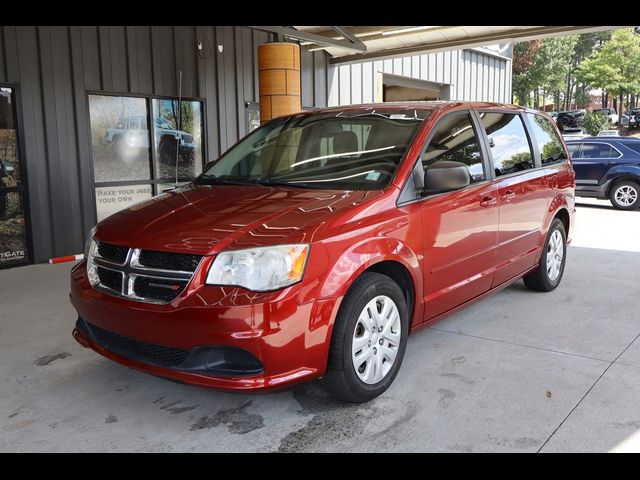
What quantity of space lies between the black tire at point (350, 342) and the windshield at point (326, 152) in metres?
0.61

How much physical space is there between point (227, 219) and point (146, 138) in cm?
552

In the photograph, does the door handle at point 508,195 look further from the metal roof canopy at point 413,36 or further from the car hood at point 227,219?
the metal roof canopy at point 413,36

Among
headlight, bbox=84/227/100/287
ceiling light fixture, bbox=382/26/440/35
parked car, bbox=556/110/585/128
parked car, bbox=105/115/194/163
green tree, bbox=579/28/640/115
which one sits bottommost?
headlight, bbox=84/227/100/287

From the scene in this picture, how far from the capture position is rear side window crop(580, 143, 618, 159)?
12.2 meters

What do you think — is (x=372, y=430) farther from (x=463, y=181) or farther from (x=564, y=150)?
(x=564, y=150)

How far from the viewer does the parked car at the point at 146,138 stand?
7902mm

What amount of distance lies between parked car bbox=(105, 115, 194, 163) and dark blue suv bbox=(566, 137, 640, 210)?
321 inches

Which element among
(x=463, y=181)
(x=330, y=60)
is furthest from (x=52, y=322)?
(x=330, y=60)

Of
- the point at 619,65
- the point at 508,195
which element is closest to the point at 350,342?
the point at 508,195

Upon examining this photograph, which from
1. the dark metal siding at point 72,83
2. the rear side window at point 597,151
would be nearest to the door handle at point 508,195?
the dark metal siding at point 72,83

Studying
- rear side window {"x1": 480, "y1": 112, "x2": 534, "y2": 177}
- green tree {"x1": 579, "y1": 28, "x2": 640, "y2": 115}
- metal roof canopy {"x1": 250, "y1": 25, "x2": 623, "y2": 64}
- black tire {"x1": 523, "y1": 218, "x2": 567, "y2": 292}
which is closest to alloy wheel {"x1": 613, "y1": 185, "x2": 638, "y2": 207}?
metal roof canopy {"x1": 250, "y1": 25, "x2": 623, "y2": 64}

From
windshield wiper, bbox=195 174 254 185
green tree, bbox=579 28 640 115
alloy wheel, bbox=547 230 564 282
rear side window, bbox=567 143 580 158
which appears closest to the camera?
windshield wiper, bbox=195 174 254 185

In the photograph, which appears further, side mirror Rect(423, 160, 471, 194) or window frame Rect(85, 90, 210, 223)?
window frame Rect(85, 90, 210, 223)

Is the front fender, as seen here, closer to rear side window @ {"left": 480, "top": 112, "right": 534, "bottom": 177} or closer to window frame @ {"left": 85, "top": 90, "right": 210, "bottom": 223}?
rear side window @ {"left": 480, "top": 112, "right": 534, "bottom": 177}
